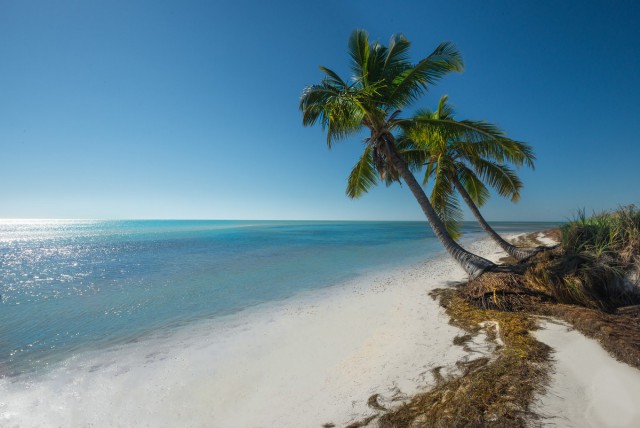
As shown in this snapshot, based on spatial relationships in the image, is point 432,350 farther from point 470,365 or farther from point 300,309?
point 300,309

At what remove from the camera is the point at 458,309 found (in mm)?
5215

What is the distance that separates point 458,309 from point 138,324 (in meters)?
7.26

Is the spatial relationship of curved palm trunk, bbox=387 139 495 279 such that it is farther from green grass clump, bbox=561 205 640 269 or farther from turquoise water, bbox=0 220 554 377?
turquoise water, bbox=0 220 554 377

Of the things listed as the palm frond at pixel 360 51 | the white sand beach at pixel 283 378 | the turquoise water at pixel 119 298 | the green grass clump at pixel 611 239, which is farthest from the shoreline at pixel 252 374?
the palm frond at pixel 360 51

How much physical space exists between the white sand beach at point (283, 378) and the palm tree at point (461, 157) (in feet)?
15.2

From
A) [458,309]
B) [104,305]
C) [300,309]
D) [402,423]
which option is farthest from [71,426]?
[458,309]

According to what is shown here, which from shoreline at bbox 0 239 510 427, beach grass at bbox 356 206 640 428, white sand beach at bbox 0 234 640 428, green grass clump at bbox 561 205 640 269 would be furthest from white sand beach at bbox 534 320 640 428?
green grass clump at bbox 561 205 640 269

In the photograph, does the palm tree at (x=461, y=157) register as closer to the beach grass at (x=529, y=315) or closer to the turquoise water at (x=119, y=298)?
the beach grass at (x=529, y=315)

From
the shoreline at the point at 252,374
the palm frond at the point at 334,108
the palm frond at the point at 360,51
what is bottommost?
the shoreline at the point at 252,374

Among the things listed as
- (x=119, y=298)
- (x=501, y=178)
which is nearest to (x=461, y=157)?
(x=501, y=178)

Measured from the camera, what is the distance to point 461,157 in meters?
10.0

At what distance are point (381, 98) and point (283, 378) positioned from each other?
294 inches

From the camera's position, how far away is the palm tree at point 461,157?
6590mm

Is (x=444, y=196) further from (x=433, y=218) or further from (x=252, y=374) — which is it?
(x=252, y=374)
